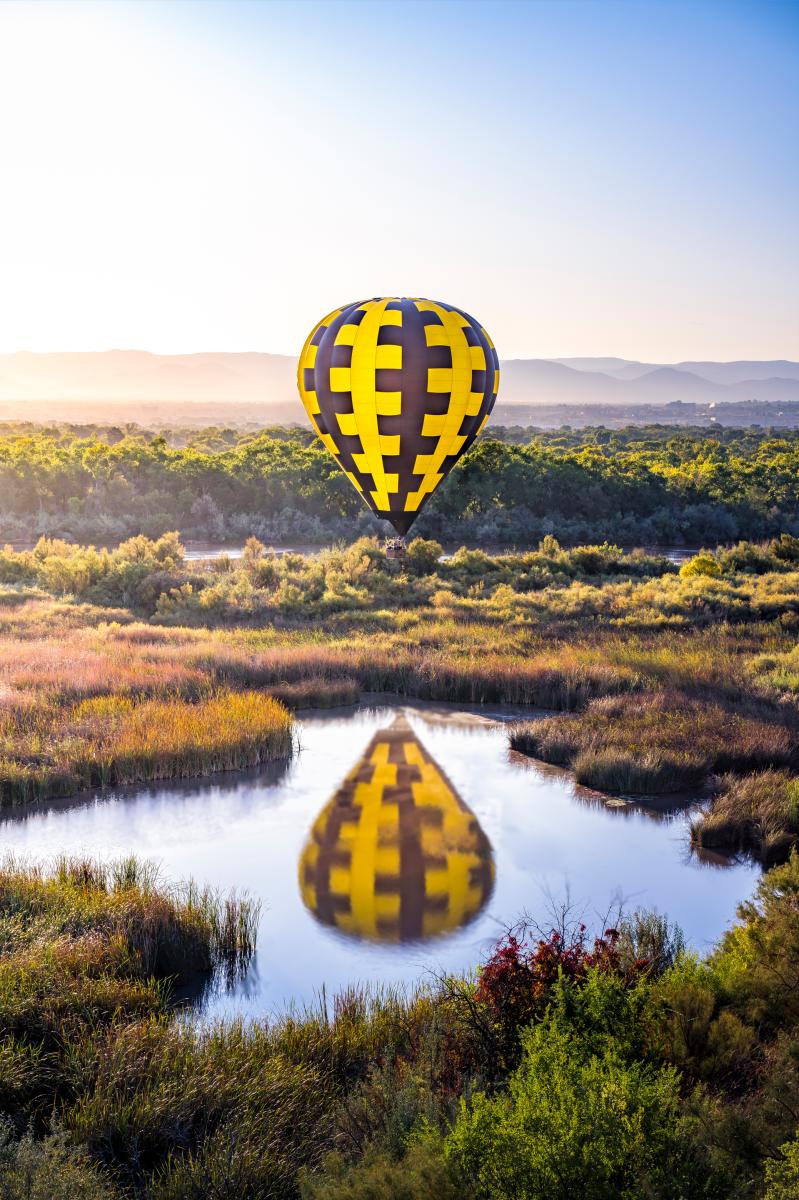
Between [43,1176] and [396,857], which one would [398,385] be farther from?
[43,1176]

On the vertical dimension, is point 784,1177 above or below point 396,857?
above

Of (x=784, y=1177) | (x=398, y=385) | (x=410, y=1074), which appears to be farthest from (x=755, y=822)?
(x=398, y=385)

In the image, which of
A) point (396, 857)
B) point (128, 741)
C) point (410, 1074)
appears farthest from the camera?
point (128, 741)

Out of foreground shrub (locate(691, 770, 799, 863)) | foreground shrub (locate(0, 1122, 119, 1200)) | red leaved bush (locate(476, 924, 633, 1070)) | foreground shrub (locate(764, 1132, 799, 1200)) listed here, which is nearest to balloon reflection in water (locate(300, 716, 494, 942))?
foreground shrub (locate(691, 770, 799, 863))

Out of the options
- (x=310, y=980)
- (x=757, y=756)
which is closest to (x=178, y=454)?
(x=757, y=756)

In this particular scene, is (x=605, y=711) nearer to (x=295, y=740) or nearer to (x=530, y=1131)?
(x=295, y=740)

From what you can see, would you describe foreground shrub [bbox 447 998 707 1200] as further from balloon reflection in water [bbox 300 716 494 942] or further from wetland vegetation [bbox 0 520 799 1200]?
balloon reflection in water [bbox 300 716 494 942]
